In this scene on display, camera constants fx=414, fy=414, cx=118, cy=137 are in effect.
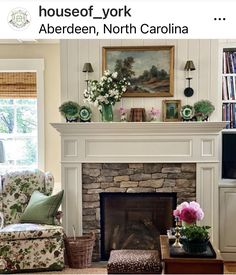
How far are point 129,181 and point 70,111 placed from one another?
0.94 metres

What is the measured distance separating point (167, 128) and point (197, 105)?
→ 0.39 m

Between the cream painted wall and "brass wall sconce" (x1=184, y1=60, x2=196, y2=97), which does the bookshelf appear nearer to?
"brass wall sconce" (x1=184, y1=60, x2=196, y2=97)

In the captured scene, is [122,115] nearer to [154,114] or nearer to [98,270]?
[154,114]

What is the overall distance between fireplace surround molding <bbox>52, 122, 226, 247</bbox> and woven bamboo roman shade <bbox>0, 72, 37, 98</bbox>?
1083 mm

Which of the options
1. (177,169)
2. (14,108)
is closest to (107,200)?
(177,169)

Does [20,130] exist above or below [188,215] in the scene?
above

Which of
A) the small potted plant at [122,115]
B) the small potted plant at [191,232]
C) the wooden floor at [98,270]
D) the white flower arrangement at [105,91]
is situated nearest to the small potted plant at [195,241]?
the small potted plant at [191,232]

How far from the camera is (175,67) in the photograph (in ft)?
14.1

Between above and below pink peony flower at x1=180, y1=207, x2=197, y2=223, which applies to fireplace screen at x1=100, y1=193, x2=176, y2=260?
below

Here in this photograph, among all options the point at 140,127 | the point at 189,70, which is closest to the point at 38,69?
the point at 140,127

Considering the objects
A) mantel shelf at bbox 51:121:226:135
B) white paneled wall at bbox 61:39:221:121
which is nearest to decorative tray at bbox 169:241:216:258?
mantel shelf at bbox 51:121:226:135

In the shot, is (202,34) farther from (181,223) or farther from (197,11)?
(181,223)

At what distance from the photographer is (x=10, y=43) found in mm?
4945

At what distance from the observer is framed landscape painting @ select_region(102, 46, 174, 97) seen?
428 centimetres
